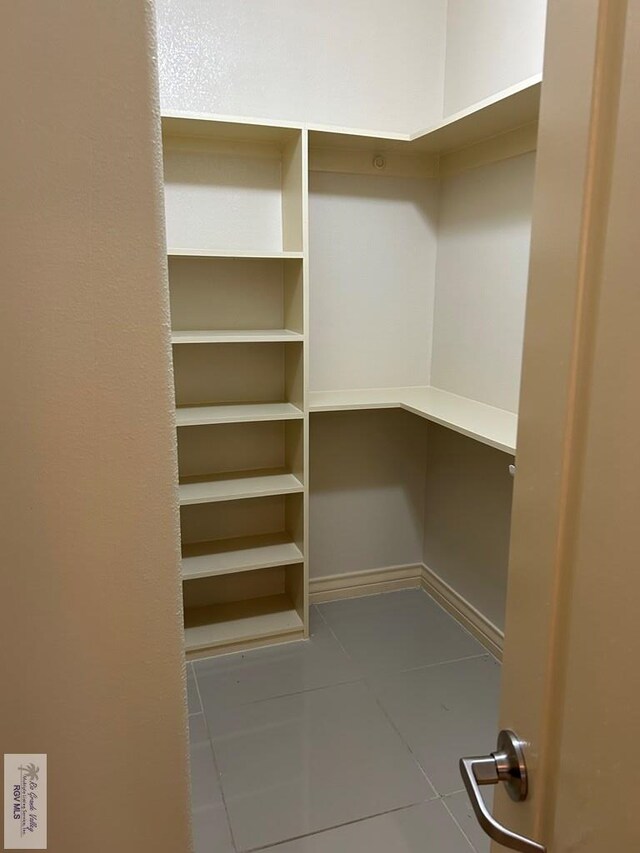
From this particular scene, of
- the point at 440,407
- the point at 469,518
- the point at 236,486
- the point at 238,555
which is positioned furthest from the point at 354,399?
the point at 238,555

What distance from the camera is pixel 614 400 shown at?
19.0 inches

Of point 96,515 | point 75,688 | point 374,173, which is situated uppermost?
point 374,173

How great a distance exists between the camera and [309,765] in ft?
6.26

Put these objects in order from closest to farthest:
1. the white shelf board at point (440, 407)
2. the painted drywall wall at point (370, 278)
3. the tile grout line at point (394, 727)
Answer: the tile grout line at point (394, 727), the white shelf board at point (440, 407), the painted drywall wall at point (370, 278)

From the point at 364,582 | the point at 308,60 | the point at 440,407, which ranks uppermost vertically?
the point at 308,60

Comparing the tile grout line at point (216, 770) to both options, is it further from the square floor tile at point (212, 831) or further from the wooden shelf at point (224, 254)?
the wooden shelf at point (224, 254)

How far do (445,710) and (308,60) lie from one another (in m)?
2.66

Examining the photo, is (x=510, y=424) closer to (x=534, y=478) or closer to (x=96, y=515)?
(x=534, y=478)

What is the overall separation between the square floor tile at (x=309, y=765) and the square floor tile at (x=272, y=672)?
0.06 meters

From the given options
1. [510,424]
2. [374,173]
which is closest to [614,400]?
[510,424]

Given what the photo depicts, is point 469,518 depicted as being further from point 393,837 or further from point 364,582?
point 393,837

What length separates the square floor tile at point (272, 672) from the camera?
2.25m

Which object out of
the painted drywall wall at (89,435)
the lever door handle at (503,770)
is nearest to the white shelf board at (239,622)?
the painted drywall wall at (89,435)

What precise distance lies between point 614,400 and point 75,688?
2.04ft
